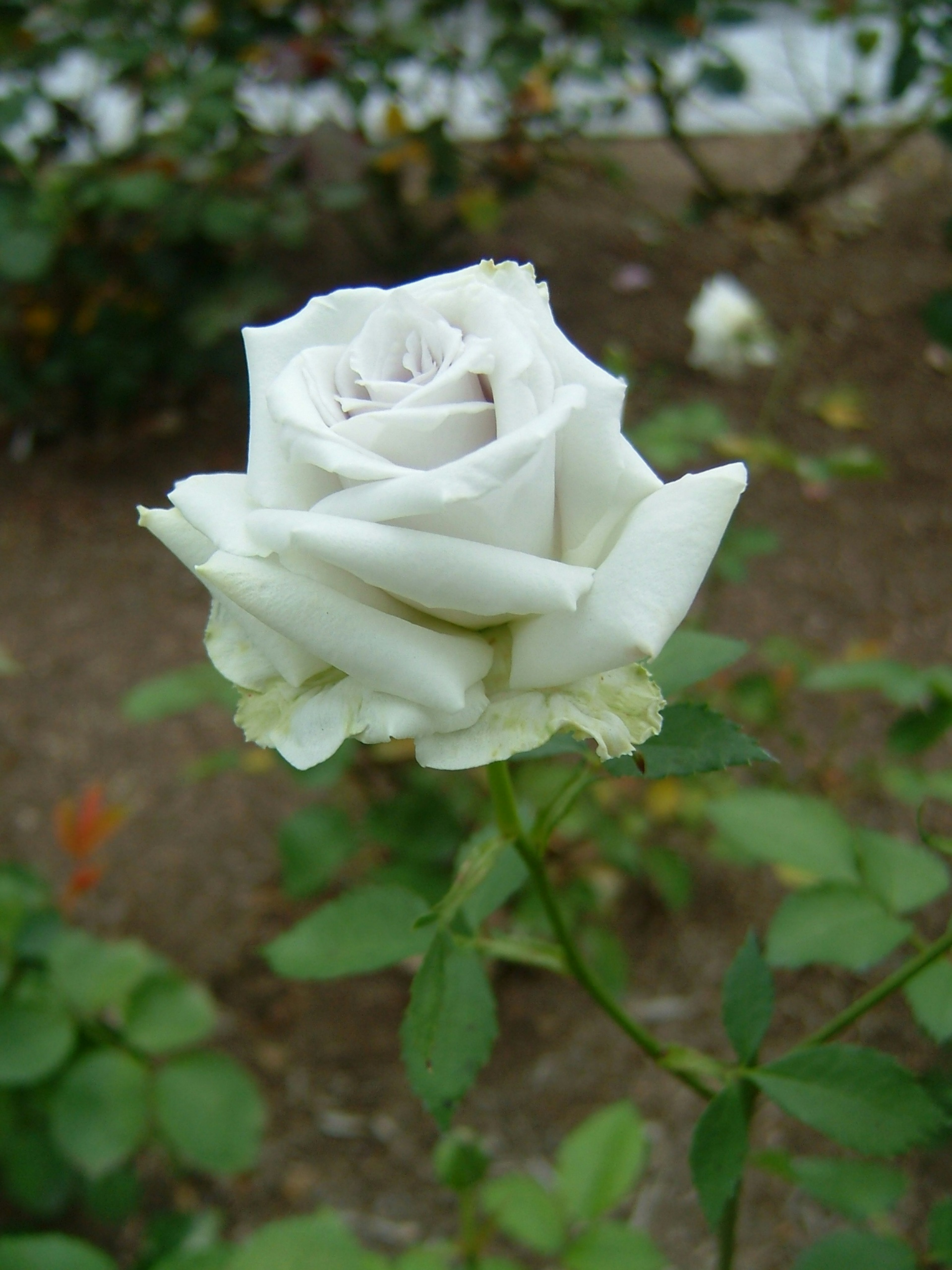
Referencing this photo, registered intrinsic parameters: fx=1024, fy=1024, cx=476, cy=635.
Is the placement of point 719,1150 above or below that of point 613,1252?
above

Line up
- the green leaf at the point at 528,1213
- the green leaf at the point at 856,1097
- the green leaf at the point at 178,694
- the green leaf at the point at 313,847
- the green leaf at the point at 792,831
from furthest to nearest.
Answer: the green leaf at the point at 313,847 → the green leaf at the point at 178,694 → the green leaf at the point at 528,1213 → the green leaf at the point at 792,831 → the green leaf at the point at 856,1097

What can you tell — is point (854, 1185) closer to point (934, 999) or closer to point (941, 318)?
point (934, 999)

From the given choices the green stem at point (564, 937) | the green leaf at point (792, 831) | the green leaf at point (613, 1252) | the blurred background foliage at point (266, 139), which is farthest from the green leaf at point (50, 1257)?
the blurred background foliage at point (266, 139)

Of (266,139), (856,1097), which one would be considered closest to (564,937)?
(856,1097)

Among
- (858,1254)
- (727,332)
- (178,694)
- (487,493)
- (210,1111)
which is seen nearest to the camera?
(487,493)

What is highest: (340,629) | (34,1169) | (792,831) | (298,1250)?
(340,629)

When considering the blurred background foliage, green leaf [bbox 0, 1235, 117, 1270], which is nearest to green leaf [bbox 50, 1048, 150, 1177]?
green leaf [bbox 0, 1235, 117, 1270]

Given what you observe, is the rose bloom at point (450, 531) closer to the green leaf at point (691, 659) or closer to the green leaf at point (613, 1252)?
the green leaf at point (691, 659)
